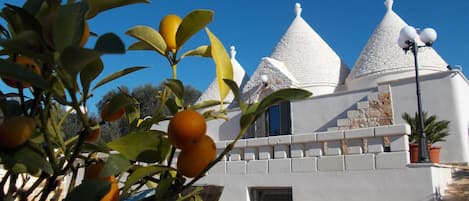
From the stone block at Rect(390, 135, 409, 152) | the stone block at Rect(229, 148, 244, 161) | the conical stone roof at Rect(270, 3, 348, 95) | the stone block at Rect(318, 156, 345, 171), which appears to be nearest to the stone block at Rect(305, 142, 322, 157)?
the stone block at Rect(318, 156, 345, 171)

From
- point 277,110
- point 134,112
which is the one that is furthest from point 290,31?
point 134,112

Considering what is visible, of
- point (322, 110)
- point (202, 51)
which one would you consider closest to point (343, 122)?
point (322, 110)

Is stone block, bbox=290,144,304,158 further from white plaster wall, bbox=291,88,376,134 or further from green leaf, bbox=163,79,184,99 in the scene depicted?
white plaster wall, bbox=291,88,376,134

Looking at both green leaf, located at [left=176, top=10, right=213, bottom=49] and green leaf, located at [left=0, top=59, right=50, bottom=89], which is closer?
green leaf, located at [left=0, top=59, right=50, bottom=89]

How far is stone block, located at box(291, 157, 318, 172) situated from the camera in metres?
6.03

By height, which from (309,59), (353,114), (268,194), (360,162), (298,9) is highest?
(298,9)

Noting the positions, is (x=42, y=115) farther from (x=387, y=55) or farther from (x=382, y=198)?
(x=387, y=55)

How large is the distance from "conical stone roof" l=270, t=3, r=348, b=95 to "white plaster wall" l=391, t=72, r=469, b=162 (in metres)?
3.59

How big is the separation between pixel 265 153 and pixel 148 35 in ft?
19.2

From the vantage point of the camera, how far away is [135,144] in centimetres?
63

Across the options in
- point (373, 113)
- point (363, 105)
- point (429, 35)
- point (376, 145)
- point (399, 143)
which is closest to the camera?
point (399, 143)

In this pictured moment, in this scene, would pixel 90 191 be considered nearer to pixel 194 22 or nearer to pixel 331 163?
pixel 194 22

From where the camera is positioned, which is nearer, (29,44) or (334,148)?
(29,44)

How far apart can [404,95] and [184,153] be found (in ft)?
39.0
